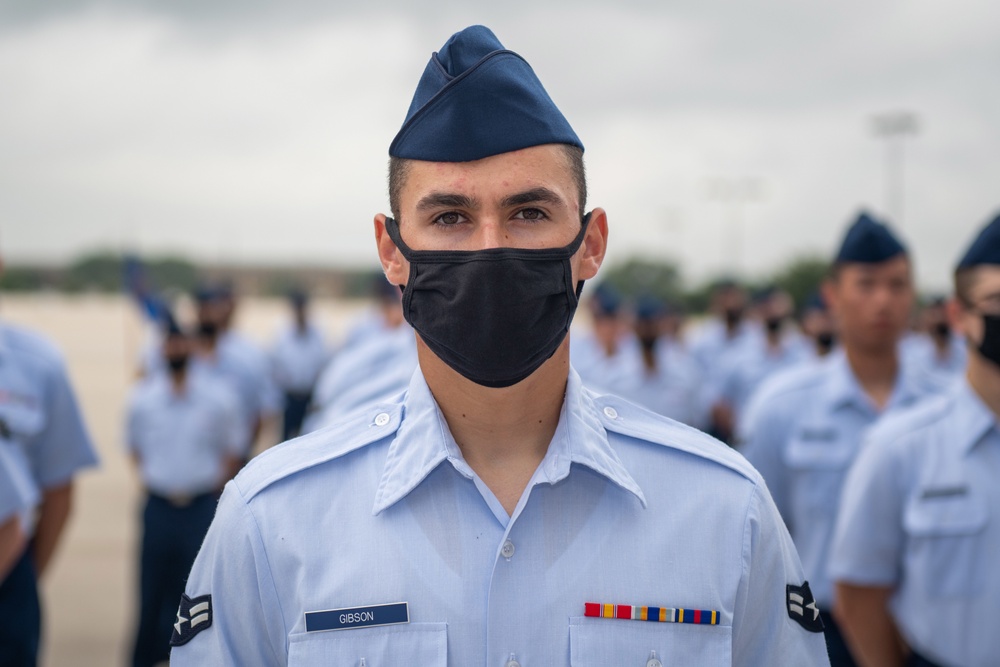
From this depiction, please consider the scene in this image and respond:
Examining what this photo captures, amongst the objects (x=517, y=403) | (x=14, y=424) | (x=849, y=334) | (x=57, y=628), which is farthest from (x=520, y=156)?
(x=57, y=628)

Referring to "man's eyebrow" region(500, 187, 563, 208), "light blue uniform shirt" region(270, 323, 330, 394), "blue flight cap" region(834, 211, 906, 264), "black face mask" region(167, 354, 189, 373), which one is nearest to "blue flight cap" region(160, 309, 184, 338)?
"black face mask" region(167, 354, 189, 373)

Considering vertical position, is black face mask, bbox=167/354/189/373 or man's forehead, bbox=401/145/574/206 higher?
man's forehead, bbox=401/145/574/206

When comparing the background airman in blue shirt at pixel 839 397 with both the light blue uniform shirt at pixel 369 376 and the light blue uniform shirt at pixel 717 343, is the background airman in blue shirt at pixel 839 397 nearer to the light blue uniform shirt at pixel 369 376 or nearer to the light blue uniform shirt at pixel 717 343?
the light blue uniform shirt at pixel 369 376

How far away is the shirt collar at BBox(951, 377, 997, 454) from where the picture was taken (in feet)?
10.7

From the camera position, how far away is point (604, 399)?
89.8 inches

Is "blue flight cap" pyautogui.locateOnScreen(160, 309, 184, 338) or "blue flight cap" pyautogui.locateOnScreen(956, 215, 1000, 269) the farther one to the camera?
"blue flight cap" pyautogui.locateOnScreen(160, 309, 184, 338)

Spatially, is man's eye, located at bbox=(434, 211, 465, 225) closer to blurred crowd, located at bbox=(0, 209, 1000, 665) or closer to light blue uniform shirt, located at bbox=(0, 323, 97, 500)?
blurred crowd, located at bbox=(0, 209, 1000, 665)

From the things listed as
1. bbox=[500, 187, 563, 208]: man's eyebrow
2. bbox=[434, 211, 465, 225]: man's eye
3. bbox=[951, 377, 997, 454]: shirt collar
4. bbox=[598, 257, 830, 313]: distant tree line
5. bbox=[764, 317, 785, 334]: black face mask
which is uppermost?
bbox=[598, 257, 830, 313]: distant tree line

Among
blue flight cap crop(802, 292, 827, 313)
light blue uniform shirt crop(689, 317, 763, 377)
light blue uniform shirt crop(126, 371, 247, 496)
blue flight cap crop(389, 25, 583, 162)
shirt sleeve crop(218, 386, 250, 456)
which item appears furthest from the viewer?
light blue uniform shirt crop(689, 317, 763, 377)

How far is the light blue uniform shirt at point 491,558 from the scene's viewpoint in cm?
189

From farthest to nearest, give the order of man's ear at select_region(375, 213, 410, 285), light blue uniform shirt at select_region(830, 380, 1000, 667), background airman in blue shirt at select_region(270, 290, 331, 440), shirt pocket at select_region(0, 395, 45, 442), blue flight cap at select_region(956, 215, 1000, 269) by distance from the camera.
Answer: background airman in blue shirt at select_region(270, 290, 331, 440)
shirt pocket at select_region(0, 395, 45, 442)
blue flight cap at select_region(956, 215, 1000, 269)
light blue uniform shirt at select_region(830, 380, 1000, 667)
man's ear at select_region(375, 213, 410, 285)

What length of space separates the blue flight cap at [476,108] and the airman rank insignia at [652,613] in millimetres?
885

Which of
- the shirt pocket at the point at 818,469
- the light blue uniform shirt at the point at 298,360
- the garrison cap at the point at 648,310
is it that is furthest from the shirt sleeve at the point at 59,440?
the light blue uniform shirt at the point at 298,360

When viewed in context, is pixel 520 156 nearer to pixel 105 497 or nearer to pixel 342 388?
pixel 342 388
